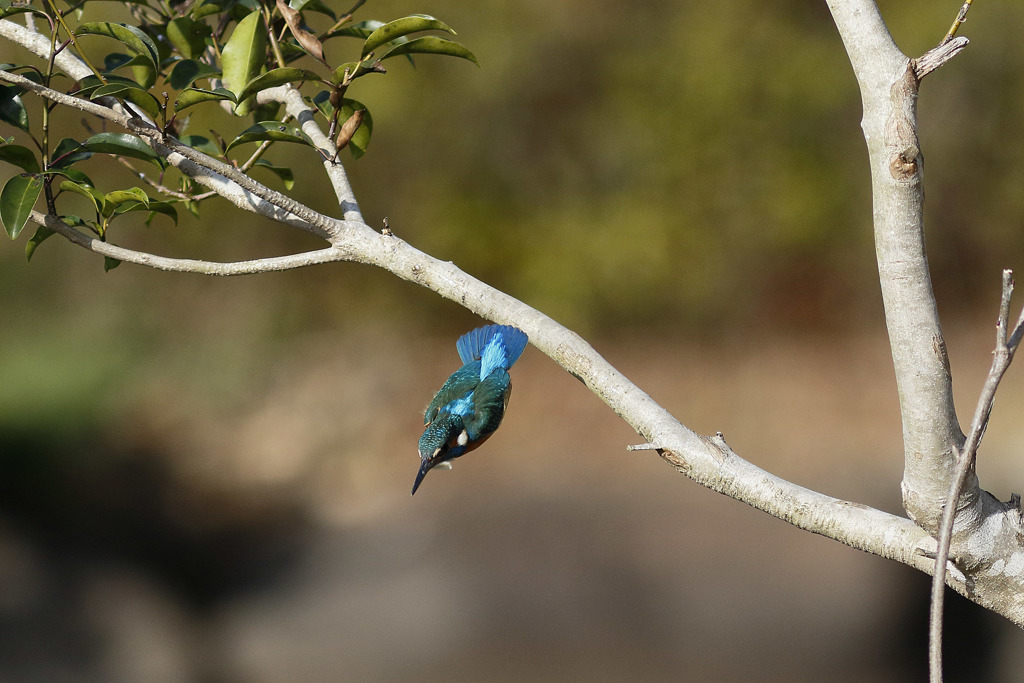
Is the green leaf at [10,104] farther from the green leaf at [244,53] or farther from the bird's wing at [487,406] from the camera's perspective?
the bird's wing at [487,406]

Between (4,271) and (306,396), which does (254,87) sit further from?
(4,271)

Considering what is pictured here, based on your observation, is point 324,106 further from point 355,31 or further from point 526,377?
point 526,377

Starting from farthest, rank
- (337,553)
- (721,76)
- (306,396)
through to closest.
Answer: (306,396)
(721,76)
(337,553)

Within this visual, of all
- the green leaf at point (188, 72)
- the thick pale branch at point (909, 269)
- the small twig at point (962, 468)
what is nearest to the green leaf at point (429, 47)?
the green leaf at point (188, 72)

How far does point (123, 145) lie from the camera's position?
92cm

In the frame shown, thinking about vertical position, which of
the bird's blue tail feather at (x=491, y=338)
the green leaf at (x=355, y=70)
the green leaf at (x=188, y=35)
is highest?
the green leaf at (x=188, y=35)

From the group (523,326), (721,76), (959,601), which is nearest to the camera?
(523,326)

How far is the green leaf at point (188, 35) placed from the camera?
102 centimetres

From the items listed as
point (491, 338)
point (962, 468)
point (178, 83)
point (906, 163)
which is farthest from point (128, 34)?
point (962, 468)

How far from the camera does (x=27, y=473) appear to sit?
130 inches

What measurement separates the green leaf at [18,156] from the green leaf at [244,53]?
0.22 metres

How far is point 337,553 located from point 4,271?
209cm

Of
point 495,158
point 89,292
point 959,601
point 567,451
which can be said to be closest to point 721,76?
point 495,158

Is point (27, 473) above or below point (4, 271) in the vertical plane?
below
